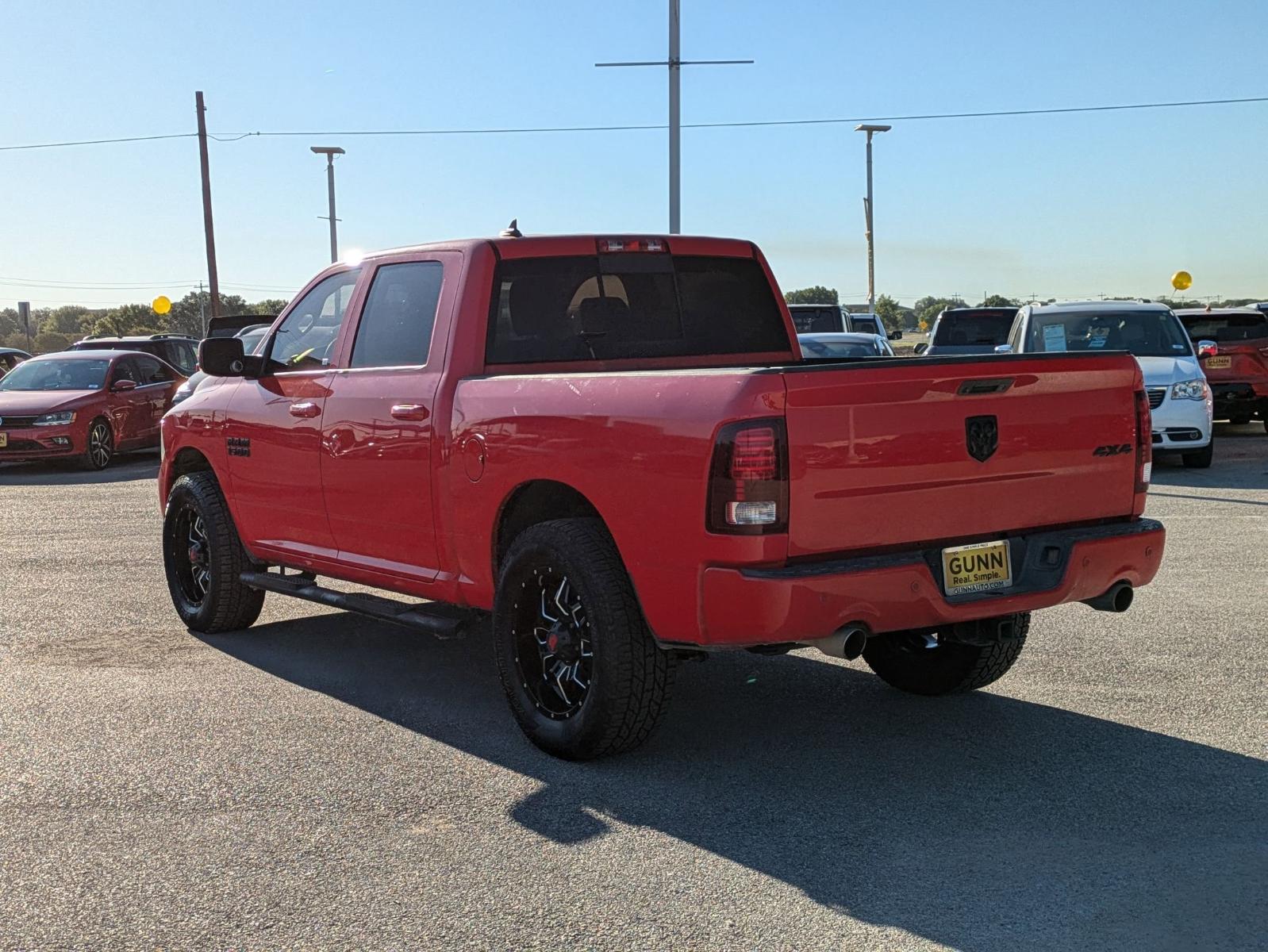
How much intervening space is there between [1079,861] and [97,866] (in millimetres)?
2863

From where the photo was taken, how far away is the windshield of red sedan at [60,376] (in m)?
20.3

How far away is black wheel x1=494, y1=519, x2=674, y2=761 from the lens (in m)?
5.06

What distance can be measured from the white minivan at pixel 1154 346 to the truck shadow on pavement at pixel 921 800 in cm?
1000

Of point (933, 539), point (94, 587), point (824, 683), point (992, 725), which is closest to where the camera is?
point (933, 539)

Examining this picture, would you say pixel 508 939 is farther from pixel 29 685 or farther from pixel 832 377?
pixel 29 685

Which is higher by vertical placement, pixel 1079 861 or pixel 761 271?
pixel 761 271

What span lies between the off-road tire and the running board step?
13290 mm

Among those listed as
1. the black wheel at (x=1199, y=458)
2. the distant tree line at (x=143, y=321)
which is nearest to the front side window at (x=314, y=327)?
the black wheel at (x=1199, y=458)

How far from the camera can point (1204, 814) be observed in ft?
15.0

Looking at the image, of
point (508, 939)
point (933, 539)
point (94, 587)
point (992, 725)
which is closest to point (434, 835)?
point (508, 939)

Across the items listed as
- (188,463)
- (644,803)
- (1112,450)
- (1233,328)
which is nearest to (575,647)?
(644,803)

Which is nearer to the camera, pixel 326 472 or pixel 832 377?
pixel 832 377

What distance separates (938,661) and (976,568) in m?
1.24

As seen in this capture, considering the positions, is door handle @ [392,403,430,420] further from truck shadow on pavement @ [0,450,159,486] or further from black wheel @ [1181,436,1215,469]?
truck shadow on pavement @ [0,450,159,486]
